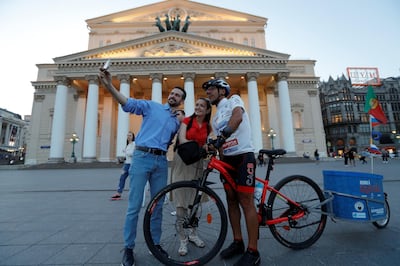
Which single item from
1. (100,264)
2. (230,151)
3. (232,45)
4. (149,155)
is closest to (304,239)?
(230,151)

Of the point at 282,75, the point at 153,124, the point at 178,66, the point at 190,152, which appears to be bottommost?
the point at 190,152

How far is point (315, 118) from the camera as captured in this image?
31750mm

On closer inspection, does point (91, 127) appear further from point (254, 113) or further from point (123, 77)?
point (254, 113)

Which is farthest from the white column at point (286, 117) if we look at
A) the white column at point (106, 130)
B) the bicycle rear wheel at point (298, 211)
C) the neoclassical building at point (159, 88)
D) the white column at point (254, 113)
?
the bicycle rear wheel at point (298, 211)

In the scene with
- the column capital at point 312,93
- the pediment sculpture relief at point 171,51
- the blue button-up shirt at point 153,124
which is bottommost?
the blue button-up shirt at point 153,124

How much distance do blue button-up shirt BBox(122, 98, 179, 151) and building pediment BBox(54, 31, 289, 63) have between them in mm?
26541

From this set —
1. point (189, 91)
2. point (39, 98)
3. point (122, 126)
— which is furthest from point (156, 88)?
point (39, 98)

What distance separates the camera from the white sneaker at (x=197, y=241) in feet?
8.45

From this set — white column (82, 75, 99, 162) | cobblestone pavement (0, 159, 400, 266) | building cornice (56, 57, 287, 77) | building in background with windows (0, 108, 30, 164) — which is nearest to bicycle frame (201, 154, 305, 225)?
cobblestone pavement (0, 159, 400, 266)

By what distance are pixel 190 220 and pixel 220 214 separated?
35cm

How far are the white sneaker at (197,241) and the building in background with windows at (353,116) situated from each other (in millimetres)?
66510

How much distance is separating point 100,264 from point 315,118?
35.4 metres

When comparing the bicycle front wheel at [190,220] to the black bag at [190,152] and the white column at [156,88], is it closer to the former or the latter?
the black bag at [190,152]

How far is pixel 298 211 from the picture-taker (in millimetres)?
2637
